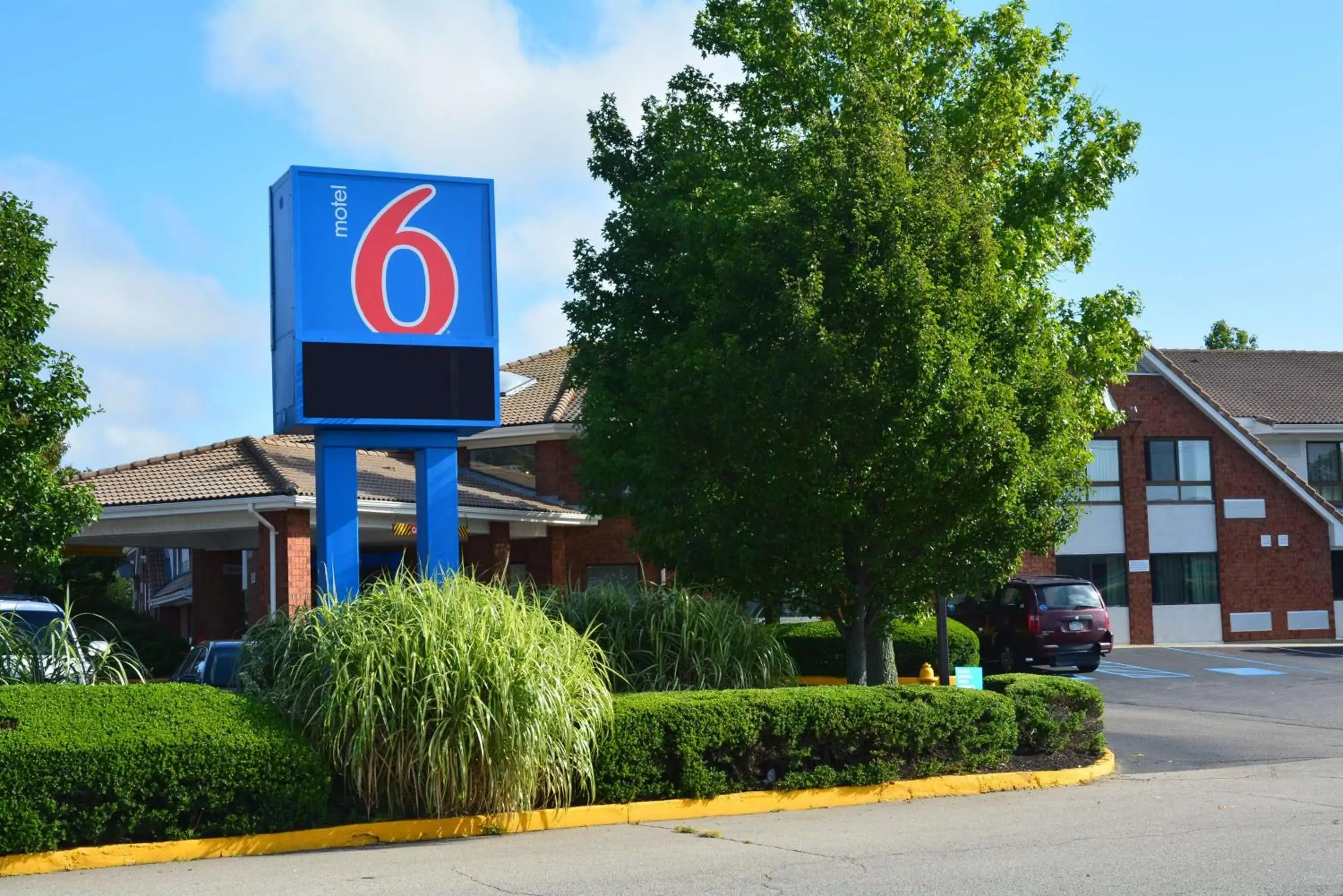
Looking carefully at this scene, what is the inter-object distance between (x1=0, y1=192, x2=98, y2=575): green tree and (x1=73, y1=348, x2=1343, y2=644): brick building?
7639mm

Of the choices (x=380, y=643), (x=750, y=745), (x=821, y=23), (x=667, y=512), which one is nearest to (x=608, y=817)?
(x=750, y=745)

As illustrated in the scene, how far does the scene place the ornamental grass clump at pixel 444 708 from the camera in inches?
424

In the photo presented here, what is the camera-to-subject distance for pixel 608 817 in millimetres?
11469

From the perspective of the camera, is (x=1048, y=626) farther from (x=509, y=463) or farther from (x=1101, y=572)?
(x=509, y=463)

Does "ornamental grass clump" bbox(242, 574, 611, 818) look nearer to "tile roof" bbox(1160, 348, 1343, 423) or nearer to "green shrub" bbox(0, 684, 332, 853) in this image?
"green shrub" bbox(0, 684, 332, 853)

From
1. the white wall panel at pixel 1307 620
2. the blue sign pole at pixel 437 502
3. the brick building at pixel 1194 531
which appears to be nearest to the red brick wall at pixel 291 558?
the blue sign pole at pixel 437 502

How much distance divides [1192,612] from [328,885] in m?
33.0

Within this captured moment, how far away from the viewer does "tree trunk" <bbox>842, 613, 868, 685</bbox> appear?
51.8ft

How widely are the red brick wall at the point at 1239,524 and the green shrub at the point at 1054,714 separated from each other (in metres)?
23.6

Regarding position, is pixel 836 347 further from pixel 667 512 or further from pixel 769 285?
pixel 667 512

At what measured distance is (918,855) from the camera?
9578mm

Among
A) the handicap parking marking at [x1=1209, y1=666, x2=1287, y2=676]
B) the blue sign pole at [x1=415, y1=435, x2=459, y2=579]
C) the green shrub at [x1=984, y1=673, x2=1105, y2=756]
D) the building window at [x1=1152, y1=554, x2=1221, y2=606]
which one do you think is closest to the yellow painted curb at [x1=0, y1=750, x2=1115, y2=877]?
the green shrub at [x1=984, y1=673, x2=1105, y2=756]

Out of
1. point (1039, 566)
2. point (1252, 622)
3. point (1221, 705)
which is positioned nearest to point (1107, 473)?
point (1039, 566)

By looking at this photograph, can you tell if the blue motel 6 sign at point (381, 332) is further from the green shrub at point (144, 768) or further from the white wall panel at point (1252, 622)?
the white wall panel at point (1252, 622)
